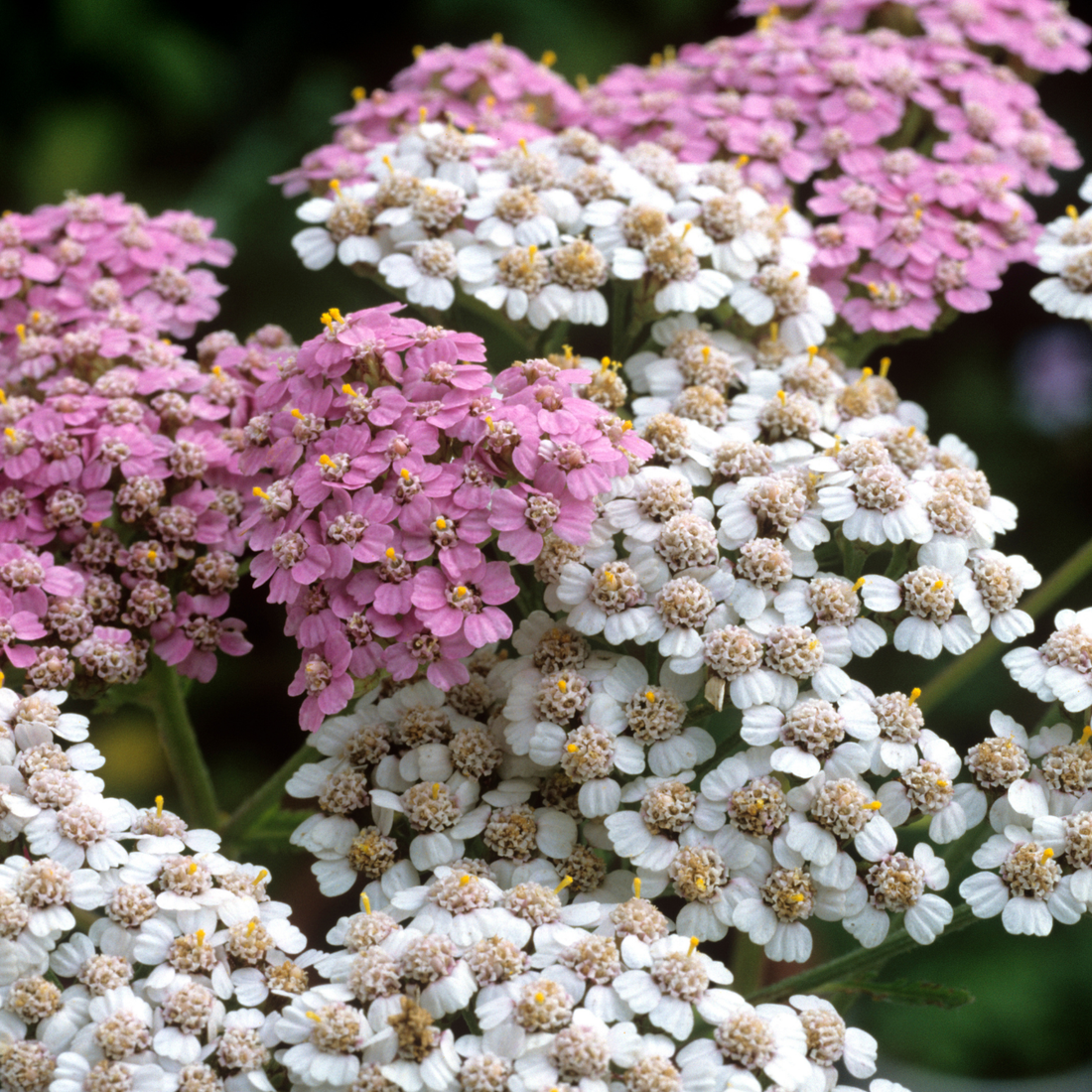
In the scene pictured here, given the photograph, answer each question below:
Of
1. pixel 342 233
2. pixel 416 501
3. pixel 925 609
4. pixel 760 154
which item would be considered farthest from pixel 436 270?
pixel 925 609

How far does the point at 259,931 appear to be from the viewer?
917 mm

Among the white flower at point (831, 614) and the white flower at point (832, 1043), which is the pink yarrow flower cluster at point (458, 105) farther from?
the white flower at point (832, 1043)

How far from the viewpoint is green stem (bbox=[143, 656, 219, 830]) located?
3.86ft

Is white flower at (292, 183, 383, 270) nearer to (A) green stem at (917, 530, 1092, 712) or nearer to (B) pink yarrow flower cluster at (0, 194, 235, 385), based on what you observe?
(B) pink yarrow flower cluster at (0, 194, 235, 385)

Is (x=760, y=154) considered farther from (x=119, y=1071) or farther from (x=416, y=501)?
(x=119, y=1071)

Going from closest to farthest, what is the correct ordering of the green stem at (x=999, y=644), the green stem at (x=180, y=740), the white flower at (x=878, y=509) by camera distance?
the white flower at (x=878, y=509), the green stem at (x=180, y=740), the green stem at (x=999, y=644)

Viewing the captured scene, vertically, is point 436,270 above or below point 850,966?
above

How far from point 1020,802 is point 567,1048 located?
374 millimetres

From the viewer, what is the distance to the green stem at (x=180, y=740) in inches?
46.3

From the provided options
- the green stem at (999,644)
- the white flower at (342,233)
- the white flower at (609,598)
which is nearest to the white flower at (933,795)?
the white flower at (609,598)

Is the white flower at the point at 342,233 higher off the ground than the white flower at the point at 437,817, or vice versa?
the white flower at the point at 342,233

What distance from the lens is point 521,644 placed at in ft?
3.40

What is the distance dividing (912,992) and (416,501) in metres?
0.54

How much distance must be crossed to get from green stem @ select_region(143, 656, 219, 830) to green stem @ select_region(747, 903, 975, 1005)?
54 cm
